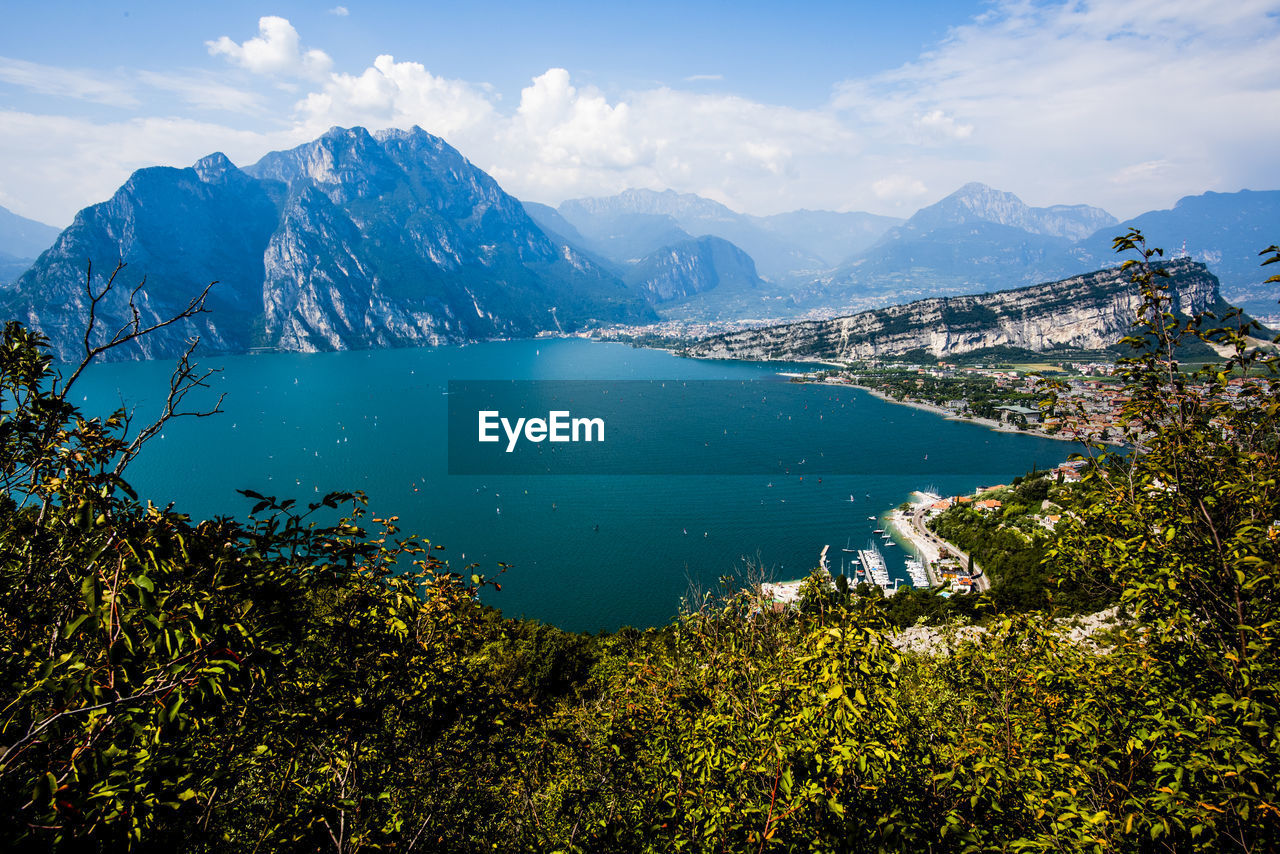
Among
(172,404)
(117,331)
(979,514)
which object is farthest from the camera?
(979,514)

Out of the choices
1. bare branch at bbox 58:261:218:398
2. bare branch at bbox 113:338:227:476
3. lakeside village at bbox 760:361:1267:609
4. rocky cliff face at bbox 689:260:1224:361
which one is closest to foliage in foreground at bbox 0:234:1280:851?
bare branch at bbox 113:338:227:476

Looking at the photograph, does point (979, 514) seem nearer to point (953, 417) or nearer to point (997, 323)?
point (953, 417)

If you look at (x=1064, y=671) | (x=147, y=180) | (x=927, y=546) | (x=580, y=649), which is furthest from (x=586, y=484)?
(x=147, y=180)

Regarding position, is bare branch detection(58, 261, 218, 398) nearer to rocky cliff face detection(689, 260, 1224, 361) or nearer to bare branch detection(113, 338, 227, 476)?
bare branch detection(113, 338, 227, 476)

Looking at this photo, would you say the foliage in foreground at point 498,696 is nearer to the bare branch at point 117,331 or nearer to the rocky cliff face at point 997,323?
the bare branch at point 117,331

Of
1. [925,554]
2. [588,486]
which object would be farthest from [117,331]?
[588,486]

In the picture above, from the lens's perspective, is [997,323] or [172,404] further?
[997,323]
